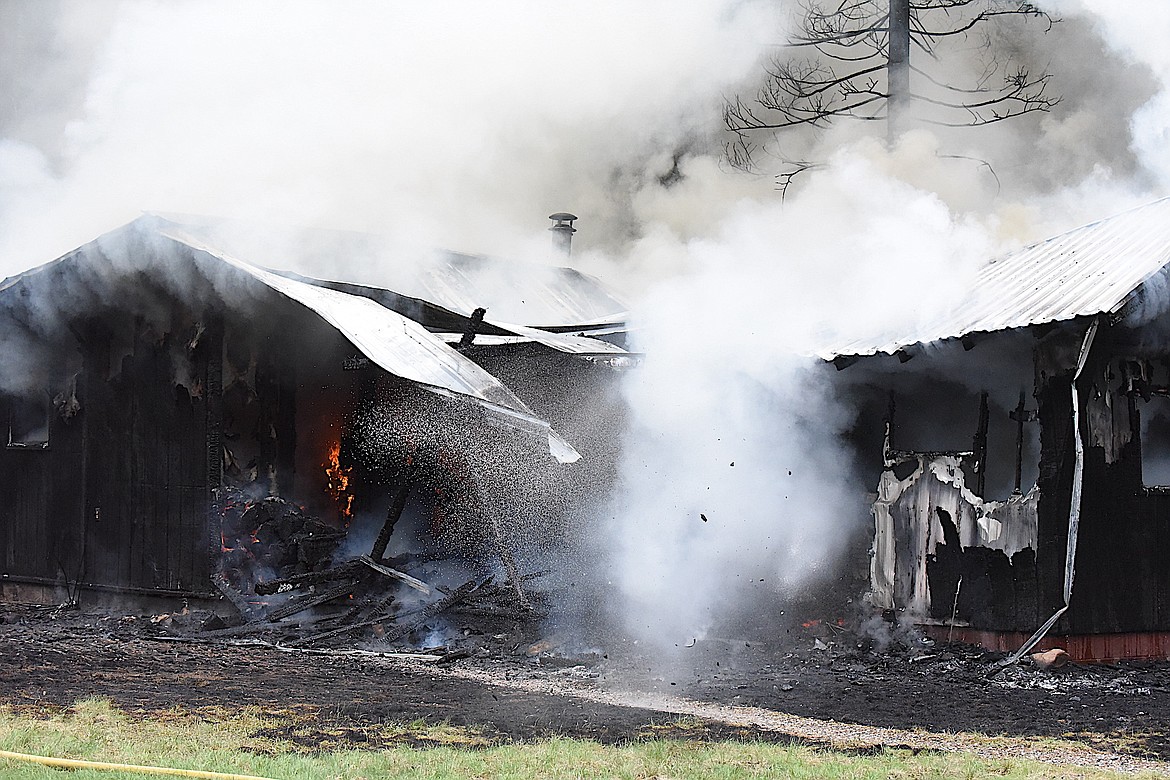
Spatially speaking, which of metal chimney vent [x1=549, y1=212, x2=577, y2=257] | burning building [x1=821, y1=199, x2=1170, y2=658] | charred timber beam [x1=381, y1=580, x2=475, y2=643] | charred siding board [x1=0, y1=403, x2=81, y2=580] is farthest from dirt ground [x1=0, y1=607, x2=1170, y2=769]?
metal chimney vent [x1=549, y1=212, x2=577, y2=257]

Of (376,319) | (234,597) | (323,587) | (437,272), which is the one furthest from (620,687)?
(437,272)

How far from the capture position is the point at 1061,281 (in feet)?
37.5

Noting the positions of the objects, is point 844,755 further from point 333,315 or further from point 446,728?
point 333,315

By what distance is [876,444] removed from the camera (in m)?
12.3

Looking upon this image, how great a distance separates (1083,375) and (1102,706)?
2983mm

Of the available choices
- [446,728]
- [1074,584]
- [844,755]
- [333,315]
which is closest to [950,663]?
[1074,584]

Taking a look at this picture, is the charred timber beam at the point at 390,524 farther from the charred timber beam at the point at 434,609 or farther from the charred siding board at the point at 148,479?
the charred siding board at the point at 148,479

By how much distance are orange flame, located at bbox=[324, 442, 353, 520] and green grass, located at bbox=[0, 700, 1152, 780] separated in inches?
282

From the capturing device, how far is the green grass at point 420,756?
637cm

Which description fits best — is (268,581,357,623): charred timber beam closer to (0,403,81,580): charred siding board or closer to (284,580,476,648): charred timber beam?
(284,580,476,648): charred timber beam

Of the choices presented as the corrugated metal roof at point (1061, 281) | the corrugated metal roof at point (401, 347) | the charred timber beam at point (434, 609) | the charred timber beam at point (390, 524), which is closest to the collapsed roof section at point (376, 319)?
the corrugated metal roof at point (401, 347)

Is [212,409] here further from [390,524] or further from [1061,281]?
[1061,281]

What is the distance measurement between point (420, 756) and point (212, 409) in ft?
26.8

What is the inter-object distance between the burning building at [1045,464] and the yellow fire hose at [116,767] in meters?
6.96
